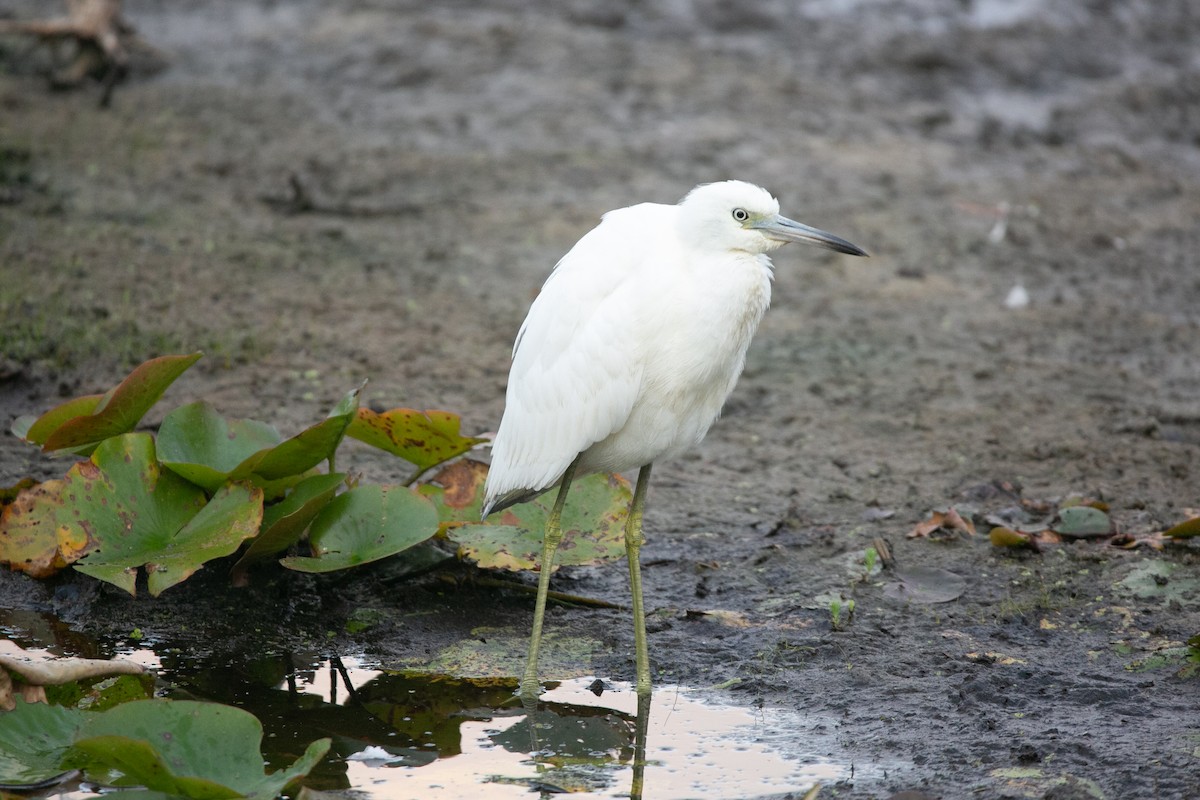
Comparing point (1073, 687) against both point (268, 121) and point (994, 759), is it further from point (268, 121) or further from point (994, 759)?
point (268, 121)

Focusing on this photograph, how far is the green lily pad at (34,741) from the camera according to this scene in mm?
3590

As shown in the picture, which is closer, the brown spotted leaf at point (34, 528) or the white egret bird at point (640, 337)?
the white egret bird at point (640, 337)

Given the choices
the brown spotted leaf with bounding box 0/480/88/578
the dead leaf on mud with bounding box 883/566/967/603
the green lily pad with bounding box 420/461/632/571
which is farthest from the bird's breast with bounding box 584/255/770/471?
the brown spotted leaf with bounding box 0/480/88/578

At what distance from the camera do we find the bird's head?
13.8 ft

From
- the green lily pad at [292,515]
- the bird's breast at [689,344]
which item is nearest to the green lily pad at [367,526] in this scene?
the green lily pad at [292,515]

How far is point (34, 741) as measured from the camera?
12.1 feet

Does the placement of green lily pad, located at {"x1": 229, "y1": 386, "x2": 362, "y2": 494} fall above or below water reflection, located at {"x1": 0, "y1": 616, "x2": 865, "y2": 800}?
above

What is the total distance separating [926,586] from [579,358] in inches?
67.4

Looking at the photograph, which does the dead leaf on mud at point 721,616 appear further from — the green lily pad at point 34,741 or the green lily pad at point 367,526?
the green lily pad at point 34,741

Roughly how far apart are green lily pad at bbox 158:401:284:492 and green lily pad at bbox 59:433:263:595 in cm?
7

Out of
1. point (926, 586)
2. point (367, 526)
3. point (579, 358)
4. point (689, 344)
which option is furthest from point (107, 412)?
point (926, 586)

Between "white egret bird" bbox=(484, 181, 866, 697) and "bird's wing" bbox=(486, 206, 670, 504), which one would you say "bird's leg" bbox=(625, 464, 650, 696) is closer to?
"white egret bird" bbox=(484, 181, 866, 697)

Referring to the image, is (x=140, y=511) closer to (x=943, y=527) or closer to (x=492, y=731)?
(x=492, y=731)

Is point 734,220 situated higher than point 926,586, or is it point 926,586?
point 734,220
